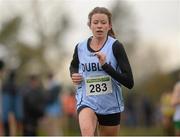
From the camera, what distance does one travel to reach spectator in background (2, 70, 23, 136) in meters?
15.0

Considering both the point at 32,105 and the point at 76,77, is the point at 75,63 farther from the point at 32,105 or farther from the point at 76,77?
the point at 32,105

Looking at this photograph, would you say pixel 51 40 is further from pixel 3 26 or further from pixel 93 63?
pixel 93 63

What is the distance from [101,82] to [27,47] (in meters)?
47.3

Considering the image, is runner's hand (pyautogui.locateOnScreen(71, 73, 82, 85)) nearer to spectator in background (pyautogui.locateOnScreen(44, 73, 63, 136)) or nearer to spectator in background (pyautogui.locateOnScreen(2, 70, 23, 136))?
spectator in background (pyautogui.locateOnScreen(2, 70, 23, 136))

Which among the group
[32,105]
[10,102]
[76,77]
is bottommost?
[32,105]

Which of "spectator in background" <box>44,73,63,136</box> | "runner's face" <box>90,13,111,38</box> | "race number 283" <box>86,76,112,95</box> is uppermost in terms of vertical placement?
"runner's face" <box>90,13,111,38</box>

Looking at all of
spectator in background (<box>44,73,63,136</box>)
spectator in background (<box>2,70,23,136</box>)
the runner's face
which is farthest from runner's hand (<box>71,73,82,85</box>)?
spectator in background (<box>44,73,63,136</box>)

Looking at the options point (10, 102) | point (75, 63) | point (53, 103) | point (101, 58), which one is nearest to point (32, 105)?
point (10, 102)

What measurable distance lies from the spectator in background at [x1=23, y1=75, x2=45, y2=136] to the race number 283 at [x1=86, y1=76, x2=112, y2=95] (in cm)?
844

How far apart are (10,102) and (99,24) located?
800 cm

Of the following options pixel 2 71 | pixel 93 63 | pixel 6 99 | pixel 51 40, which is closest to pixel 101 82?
pixel 93 63

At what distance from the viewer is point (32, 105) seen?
52.4 ft

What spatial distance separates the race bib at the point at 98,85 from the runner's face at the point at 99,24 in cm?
49

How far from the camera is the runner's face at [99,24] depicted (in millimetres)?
7488
